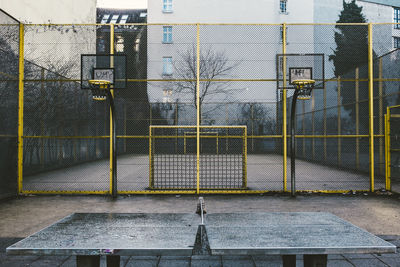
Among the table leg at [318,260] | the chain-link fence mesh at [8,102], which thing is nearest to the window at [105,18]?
the chain-link fence mesh at [8,102]

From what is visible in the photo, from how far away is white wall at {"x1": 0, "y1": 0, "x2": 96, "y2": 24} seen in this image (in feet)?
32.0

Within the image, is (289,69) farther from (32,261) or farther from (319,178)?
(32,261)

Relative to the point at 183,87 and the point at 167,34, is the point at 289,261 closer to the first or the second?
the point at 183,87

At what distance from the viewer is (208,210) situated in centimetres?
523

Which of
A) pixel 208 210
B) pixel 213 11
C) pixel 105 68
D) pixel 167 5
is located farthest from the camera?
pixel 167 5

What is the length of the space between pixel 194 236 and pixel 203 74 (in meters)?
5.51

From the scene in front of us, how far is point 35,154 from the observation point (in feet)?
29.9

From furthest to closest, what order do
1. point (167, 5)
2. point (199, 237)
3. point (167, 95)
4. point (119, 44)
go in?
point (167, 5), point (167, 95), point (119, 44), point (199, 237)

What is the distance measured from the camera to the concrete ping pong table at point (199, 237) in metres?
1.73

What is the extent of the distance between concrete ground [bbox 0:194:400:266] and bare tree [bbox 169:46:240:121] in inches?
103

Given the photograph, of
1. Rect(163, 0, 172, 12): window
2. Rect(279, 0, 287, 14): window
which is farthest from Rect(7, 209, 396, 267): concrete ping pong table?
Rect(279, 0, 287, 14): window

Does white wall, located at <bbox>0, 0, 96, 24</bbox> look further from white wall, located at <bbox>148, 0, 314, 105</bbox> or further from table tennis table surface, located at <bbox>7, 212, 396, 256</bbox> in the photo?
table tennis table surface, located at <bbox>7, 212, 396, 256</bbox>

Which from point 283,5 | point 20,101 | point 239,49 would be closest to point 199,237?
point 239,49

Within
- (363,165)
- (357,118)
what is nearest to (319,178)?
(363,165)
